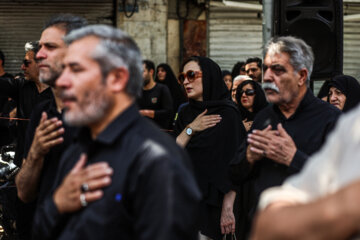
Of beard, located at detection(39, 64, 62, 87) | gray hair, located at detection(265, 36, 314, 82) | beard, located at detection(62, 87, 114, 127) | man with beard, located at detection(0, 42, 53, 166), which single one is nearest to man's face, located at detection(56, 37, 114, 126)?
beard, located at detection(62, 87, 114, 127)

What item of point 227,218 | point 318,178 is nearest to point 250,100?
point 227,218

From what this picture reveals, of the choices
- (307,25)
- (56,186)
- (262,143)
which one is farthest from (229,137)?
(56,186)

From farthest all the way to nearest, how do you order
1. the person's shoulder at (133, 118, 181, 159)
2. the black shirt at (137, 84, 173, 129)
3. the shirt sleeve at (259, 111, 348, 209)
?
the black shirt at (137, 84, 173, 129) → the person's shoulder at (133, 118, 181, 159) → the shirt sleeve at (259, 111, 348, 209)

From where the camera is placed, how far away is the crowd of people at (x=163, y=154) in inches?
60.5

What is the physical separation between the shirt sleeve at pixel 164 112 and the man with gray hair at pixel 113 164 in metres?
6.62

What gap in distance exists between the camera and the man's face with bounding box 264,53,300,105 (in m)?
4.09

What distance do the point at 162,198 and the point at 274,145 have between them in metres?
1.73

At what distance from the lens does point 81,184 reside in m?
2.40

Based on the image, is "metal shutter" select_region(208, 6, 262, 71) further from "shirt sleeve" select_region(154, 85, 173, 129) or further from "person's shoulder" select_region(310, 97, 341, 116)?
"person's shoulder" select_region(310, 97, 341, 116)

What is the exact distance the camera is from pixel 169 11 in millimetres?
→ 14375

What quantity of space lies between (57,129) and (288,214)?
2.19m

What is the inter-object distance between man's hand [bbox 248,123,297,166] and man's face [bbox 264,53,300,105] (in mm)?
256

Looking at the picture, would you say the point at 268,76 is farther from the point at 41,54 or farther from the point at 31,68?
the point at 31,68

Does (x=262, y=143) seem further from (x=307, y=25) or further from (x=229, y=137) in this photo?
(x=307, y=25)
